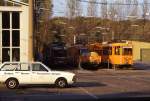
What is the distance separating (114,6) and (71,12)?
31.2 feet

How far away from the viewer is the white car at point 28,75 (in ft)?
102

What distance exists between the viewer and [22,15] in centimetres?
4634

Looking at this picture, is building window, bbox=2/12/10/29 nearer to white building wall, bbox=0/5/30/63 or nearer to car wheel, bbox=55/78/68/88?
white building wall, bbox=0/5/30/63

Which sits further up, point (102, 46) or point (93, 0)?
point (93, 0)

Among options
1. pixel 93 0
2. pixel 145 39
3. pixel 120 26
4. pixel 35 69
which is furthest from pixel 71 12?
pixel 35 69

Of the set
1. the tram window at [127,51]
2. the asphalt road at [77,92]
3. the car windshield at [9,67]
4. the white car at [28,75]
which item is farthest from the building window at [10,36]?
the tram window at [127,51]

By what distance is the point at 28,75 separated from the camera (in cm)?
3105

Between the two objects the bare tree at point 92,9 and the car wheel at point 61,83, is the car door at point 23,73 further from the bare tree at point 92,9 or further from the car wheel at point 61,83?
the bare tree at point 92,9

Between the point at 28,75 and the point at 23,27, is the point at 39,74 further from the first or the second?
the point at 23,27

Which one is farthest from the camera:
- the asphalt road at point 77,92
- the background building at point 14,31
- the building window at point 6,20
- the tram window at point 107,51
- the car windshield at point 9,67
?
the tram window at point 107,51

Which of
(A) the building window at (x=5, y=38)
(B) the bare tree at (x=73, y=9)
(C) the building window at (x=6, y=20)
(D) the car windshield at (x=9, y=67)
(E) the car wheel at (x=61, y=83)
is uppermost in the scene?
(B) the bare tree at (x=73, y=9)

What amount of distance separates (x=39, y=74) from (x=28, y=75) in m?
0.65

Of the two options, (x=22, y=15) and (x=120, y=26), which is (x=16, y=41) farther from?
(x=120, y=26)

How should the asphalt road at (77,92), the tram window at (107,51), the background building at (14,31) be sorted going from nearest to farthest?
the asphalt road at (77,92), the background building at (14,31), the tram window at (107,51)
